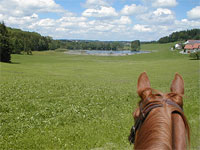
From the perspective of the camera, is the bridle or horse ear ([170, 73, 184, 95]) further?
horse ear ([170, 73, 184, 95])

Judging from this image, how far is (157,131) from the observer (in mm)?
1336

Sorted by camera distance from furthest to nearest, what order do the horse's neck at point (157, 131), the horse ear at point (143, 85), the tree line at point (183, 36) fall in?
the tree line at point (183, 36) → the horse ear at point (143, 85) → the horse's neck at point (157, 131)

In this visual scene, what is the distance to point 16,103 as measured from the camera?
10805mm

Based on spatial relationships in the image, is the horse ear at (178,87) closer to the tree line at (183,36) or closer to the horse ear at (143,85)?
the horse ear at (143,85)

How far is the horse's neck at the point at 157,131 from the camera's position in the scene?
1260 millimetres

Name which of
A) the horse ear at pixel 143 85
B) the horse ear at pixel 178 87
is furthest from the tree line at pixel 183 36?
the horse ear at pixel 143 85

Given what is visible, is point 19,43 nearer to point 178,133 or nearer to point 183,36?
point 178,133

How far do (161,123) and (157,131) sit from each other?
71mm

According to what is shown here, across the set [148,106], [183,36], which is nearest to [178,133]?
[148,106]

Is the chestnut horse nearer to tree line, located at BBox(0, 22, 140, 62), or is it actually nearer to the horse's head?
the horse's head

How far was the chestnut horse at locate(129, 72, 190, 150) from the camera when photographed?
1.30 metres

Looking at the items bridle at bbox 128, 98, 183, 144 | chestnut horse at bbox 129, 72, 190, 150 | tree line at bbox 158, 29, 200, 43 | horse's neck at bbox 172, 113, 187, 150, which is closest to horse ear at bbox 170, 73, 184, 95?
chestnut horse at bbox 129, 72, 190, 150

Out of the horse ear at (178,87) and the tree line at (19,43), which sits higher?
the tree line at (19,43)

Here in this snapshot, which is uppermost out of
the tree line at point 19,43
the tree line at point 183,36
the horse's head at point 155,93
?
the tree line at point 183,36
